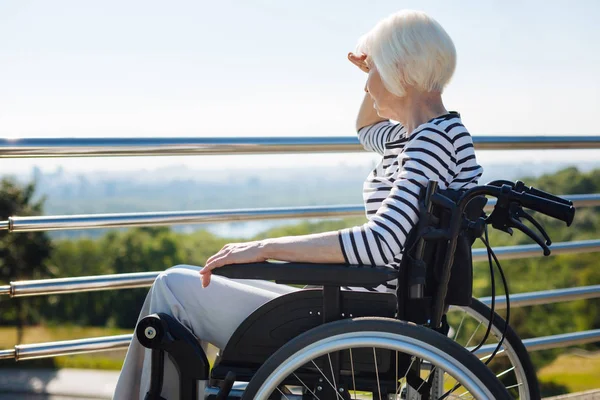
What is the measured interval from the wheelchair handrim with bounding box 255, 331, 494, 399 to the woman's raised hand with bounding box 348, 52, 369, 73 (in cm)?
71

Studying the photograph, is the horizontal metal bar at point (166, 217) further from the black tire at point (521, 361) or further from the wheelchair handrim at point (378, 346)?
the wheelchair handrim at point (378, 346)

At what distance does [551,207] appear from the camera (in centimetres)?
138

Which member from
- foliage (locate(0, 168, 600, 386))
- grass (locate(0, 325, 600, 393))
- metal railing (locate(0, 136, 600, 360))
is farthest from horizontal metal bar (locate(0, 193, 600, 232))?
grass (locate(0, 325, 600, 393))

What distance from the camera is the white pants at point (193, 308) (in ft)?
5.40

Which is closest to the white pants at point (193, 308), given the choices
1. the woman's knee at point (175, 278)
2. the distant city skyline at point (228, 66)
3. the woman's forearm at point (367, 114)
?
the woman's knee at point (175, 278)

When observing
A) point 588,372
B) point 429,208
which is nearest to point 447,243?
point 429,208

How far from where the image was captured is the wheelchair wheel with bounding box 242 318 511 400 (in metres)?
1.36

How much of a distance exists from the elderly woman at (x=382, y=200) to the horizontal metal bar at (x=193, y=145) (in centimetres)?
66

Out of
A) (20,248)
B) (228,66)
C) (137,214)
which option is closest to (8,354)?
(137,214)

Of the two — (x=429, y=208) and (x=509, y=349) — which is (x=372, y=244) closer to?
(x=429, y=208)

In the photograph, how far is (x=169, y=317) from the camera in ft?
5.22

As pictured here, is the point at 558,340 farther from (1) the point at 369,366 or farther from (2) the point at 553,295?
(1) the point at 369,366

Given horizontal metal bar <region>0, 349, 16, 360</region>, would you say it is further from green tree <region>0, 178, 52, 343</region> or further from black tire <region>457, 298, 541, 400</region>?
green tree <region>0, 178, 52, 343</region>

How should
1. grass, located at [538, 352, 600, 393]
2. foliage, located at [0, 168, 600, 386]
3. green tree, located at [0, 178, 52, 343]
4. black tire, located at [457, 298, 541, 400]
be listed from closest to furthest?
1. black tire, located at [457, 298, 541, 400]
2. foliage, located at [0, 168, 600, 386]
3. green tree, located at [0, 178, 52, 343]
4. grass, located at [538, 352, 600, 393]
